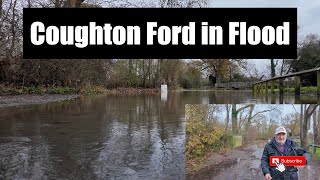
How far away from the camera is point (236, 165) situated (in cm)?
431

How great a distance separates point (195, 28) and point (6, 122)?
20.3 ft

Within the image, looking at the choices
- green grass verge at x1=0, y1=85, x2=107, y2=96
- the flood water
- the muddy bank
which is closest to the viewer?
the flood water

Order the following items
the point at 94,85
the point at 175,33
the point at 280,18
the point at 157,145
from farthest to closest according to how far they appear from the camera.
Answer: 1. the point at 94,85
2. the point at 175,33
3. the point at 280,18
4. the point at 157,145

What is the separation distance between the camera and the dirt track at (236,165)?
4.10 meters

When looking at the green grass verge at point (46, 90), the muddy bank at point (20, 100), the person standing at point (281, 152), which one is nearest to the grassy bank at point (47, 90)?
the green grass verge at point (46, 90)

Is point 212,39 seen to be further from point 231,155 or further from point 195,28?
point 231,155

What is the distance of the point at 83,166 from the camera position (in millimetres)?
5637

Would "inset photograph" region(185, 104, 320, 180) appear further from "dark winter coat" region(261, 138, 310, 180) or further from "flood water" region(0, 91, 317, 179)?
"flood water" region(0, 91, 317, 179)

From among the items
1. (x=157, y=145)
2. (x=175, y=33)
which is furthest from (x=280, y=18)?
(x=157, y=145)

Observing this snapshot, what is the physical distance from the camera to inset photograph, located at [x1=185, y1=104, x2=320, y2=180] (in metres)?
3.68

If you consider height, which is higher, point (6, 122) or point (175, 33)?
point (175, 33)

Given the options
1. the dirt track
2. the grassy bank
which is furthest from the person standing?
the grassy bank

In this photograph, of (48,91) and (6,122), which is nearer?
(6,122)

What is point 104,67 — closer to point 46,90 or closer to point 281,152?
point 46,90
